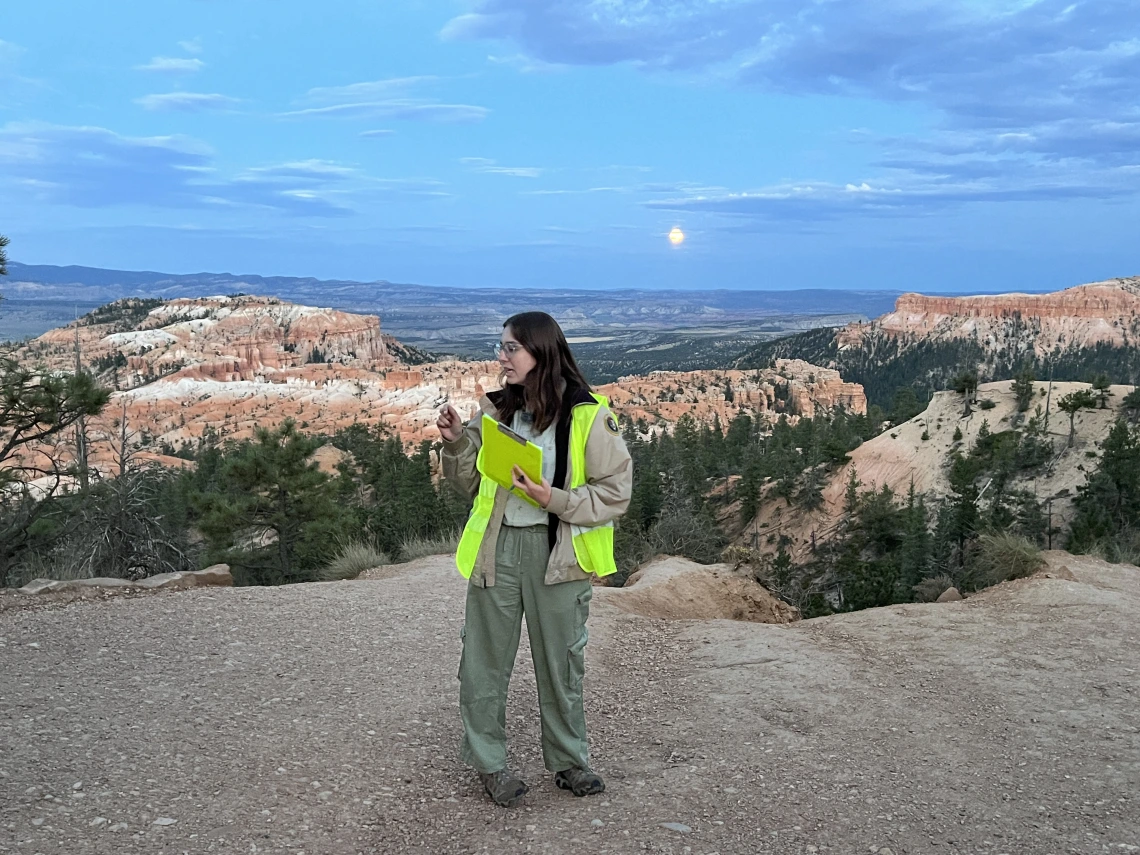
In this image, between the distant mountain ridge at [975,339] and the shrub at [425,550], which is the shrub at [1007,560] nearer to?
the shrub at [425,550]

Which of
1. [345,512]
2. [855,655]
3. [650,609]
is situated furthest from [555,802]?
[345,512]

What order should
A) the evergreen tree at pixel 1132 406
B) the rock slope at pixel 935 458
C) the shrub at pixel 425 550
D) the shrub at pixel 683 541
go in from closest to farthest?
1. the shrub at pixel 425 550
2. the shrub at pixel 683 541
3. the rock slope at pixel 935 458
4. the evergreen tree at pixel 1132 406

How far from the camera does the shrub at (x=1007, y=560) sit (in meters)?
11.1

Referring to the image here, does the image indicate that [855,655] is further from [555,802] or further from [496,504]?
[496,504]

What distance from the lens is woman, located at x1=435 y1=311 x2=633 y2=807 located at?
13.0 feet

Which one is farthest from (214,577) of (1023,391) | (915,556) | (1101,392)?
(1023,391)

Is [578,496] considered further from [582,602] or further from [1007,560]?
[1007,560]

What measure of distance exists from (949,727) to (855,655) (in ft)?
5.51

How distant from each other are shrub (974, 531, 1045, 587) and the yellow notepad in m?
8.83

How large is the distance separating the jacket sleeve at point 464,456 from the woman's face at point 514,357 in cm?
28

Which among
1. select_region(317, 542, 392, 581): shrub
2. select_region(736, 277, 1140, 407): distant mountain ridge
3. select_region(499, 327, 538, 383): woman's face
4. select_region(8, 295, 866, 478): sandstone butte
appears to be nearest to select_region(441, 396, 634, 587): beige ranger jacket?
select_region(499, 327, 538, 383): woman's face

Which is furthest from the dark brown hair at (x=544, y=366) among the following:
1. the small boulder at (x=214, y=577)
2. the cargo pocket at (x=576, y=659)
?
the small boulder at (x=214, y=577)

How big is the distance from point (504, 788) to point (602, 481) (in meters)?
1.46

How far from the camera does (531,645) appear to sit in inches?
165
